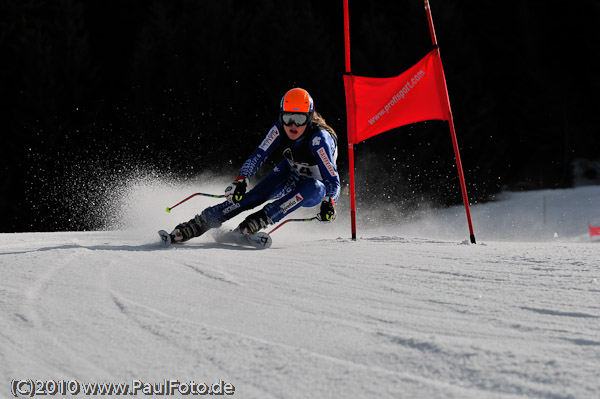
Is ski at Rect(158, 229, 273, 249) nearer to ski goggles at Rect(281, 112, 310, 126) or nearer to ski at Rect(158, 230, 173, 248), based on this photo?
ski at Rect(158, 230, 173, 248)

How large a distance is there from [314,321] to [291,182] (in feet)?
11.8

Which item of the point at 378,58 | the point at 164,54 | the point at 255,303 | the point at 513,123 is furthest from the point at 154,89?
the point at 255,303

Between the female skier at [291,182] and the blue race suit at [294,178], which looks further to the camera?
the blue race suit at [294,178]

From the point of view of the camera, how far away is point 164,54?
Result: 20.0 metres

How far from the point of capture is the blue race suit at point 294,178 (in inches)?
225

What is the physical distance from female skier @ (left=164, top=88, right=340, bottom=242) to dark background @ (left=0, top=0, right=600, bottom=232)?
10.8 metres

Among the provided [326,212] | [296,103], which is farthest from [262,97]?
[326,212]

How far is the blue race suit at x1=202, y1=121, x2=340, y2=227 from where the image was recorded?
5727 millimetres

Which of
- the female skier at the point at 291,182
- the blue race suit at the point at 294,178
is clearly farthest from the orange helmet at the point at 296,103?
the blue race suit at the point at 294,178

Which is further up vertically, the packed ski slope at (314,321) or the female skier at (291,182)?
the female skier at (291,182)

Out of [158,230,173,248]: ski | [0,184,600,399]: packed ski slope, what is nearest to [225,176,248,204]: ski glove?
[158,230,173,248]: ski

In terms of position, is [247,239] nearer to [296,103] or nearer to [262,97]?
[296,103]

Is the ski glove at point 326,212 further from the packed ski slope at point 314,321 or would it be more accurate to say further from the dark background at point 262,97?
the dark background at point 262,97

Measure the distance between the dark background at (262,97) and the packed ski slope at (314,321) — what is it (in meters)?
12.9
